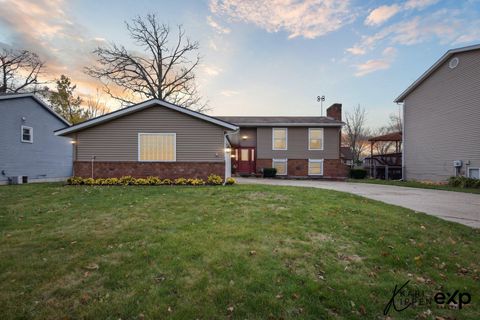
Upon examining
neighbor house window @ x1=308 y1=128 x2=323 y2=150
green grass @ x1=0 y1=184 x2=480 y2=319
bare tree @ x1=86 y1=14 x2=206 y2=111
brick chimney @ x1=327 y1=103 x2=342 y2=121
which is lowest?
green grass @ x1=0 y1=184 x2=480 y2=319

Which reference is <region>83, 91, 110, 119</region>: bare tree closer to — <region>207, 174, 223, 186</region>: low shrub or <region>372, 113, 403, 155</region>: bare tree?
<region>207, 174, 223, 186</region>: low shrub

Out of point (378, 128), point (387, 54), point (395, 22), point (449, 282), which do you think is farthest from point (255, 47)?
point (378, 128)

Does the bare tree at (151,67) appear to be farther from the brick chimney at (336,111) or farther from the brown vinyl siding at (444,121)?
the brown vinyl siding at (444,121)

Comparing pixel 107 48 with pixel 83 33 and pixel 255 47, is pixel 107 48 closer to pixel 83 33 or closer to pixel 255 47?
pixel 83 33

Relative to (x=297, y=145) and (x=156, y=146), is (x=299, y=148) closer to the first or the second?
(x=297, y=145)

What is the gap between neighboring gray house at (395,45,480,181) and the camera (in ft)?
44.9

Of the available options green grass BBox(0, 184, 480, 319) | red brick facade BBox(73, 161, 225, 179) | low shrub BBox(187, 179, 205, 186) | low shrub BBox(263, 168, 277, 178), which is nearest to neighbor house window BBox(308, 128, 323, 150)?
low shrub BBox(263, 168, 277, 178)

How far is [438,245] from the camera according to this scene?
452 cm

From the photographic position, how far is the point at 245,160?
2009 centimetres

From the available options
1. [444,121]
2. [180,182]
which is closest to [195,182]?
[180,182]

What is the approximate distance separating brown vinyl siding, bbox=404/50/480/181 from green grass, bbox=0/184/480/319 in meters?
12.2

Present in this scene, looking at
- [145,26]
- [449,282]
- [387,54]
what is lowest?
[449,282]

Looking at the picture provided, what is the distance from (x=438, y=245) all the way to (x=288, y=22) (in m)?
13.1

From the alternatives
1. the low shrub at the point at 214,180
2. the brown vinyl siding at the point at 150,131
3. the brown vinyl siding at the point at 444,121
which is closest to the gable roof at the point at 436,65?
the brown vinyl siding at the point at 444,121
